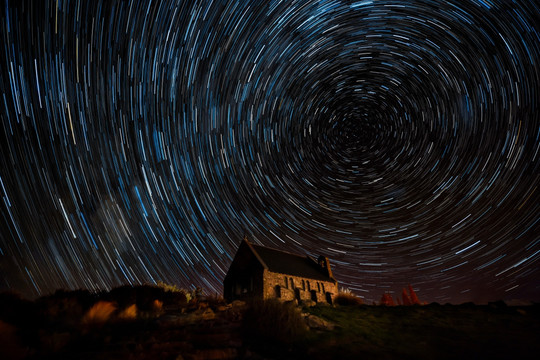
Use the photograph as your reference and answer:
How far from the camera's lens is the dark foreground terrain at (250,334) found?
8.49m

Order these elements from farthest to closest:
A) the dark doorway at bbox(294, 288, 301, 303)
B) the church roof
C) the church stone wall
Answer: the church roof, the dark doorway at bbox(294, 288, 301, 303), the church stone wall

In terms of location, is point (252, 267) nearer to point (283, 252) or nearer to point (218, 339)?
point (283, 252)

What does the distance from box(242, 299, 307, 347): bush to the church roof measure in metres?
16.2

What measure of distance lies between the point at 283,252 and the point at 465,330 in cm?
2753

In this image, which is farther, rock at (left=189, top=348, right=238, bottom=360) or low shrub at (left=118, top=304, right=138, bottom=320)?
low shrub at (left=118, top=304, right=138, bottom=320)

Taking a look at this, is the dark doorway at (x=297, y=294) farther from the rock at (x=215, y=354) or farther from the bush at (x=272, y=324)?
the rock at (x=215, y=354)

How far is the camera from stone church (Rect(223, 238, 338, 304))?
27.2 meters

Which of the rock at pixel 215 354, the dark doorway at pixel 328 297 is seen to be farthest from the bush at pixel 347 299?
the rock at pixel 215 354

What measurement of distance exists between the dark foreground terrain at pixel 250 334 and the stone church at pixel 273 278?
41.2ft

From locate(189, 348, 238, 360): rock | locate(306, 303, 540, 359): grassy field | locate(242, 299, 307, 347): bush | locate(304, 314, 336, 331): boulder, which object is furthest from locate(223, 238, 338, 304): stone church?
locate(189, 348, 238, 360): rock

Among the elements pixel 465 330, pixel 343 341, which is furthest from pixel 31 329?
pixel 465 330

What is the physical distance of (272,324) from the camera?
10.9 meters

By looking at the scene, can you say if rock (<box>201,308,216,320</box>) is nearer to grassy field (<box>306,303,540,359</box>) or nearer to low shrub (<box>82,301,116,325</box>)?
low shrub (<box>82,301,116,325</box>)

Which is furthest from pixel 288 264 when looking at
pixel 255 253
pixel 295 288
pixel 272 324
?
pixel 272 324
